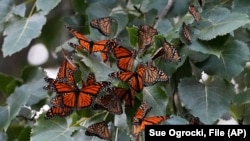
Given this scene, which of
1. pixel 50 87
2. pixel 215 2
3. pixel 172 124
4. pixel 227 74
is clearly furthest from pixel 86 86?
pixel 215 2

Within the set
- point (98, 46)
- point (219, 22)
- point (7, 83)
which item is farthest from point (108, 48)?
point (7, 83)

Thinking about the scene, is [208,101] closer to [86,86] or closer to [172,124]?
[172,124]

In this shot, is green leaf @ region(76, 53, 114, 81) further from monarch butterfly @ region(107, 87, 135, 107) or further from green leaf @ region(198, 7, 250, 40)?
green leaf @ region(198, 7, 250, 40)

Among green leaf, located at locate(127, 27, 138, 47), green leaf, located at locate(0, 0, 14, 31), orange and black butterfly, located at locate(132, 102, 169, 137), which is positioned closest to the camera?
orange and black butterfly, located at locate(132, 102, 169, 137)

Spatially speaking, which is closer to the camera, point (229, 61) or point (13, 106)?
point (229, 61)

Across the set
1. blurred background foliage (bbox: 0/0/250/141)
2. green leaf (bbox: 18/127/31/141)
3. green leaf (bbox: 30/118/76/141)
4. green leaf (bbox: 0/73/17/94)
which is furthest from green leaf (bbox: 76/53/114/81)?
green leaf (bbox: 0/73/17/94)

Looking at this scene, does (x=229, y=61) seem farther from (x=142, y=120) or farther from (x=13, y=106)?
(x=13, y=106)
